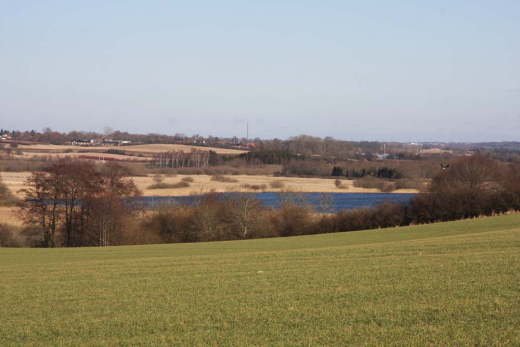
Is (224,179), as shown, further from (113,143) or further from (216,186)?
(113,143)

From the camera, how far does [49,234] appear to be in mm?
44438

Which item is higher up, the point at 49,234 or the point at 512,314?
the point at 512,314

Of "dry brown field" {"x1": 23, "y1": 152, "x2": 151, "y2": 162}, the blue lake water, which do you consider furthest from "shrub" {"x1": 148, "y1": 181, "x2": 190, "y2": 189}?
"dry brown field" {"x1": 23, "y1": 152, "x2": 151, "y2": 162}

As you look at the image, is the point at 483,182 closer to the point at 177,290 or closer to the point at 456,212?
the point at 456,212

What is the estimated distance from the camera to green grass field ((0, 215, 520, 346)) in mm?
7457

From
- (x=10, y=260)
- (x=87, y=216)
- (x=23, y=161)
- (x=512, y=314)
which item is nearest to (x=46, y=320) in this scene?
(x=512, y=314)

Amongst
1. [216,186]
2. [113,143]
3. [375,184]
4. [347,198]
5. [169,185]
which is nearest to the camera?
[347,198]

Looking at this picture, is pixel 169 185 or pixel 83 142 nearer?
pixel 169 185

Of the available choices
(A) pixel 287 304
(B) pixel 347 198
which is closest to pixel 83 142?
(B) pixel 347 198

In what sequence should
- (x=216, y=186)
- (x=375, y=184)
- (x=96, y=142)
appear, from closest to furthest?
(x=216, y=186) < (x=375, y=184) < (x=96, y=142)

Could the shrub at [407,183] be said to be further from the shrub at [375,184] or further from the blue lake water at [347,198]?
the blue lake water at [347,198]

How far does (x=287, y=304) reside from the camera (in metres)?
9.34

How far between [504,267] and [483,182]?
46.3 m

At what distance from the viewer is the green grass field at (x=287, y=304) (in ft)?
24.5
